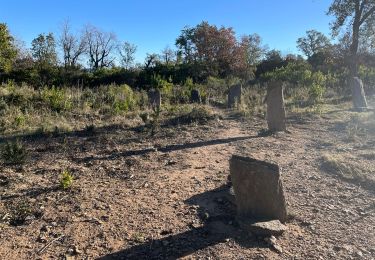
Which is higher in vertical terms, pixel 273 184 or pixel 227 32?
pixel 227 32

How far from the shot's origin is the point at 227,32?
86.8 ft

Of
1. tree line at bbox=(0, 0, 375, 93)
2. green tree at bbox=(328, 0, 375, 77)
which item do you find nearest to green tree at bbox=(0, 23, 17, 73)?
tree line at bbox=(0, 0, 375, 93)

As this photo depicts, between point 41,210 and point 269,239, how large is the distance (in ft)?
8.30

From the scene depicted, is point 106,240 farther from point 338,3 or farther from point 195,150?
point 338,3

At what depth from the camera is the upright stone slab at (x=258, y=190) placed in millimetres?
4273

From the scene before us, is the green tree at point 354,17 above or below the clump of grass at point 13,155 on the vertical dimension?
above

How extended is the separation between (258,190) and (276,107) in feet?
16.6

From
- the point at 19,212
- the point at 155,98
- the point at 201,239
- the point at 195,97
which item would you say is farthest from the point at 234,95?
the point at 19,212

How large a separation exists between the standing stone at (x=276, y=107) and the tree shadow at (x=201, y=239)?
4718mm

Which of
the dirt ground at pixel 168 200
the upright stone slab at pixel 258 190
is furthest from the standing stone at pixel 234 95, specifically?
the upright stone slab at pixel 258 190

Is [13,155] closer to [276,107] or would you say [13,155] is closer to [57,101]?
→ [57,101]

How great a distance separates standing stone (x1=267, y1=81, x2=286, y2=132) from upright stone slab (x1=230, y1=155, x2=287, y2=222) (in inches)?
194

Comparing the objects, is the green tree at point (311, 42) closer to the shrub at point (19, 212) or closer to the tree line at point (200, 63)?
the tree line at point (200, 63)

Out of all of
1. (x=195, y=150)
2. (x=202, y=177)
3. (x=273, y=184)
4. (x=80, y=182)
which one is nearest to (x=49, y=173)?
(x=80, y=182)
